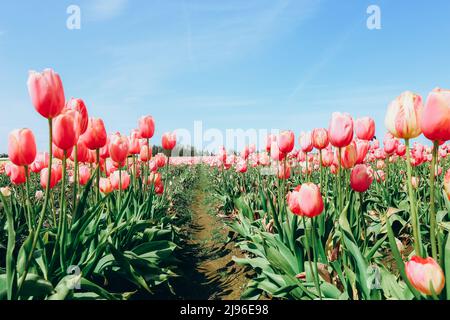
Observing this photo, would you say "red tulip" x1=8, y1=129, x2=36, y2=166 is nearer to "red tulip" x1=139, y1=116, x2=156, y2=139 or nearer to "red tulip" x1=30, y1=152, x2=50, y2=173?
"red tulip" x1=30, y1=152, x2=50, y2=173

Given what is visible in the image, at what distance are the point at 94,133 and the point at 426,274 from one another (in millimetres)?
2426

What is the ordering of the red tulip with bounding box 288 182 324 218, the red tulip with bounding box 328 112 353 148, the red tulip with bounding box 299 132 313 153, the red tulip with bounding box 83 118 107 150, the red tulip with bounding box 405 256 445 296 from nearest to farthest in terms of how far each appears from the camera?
the red tulip with bounding box 405 256 445 296 → the red tulip with bounding box 288 182 324 218 → the red tulip with bounding box 328 112 353 148 → the red tulip with bounding box 83 118 107 150 → the red tulip with bounding box 299 132 313 153

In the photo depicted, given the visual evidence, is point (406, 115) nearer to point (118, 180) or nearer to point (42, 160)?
point (118, 180)

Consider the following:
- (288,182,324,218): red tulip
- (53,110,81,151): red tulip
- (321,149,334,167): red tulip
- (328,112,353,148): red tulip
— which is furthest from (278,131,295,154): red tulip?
(53,110,81,151): red tulip

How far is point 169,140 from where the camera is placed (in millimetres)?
4820

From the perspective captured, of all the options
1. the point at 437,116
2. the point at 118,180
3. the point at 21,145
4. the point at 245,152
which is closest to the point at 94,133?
the point at 21,145

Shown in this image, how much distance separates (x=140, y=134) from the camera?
435 centimetres

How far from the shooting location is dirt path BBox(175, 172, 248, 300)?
3.76 m

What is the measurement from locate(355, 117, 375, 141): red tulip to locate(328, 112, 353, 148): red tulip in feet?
1.88

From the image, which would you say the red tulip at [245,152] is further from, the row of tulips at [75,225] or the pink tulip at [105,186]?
the pink tulip at [105,186]

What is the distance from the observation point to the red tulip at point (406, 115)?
1891 mm
